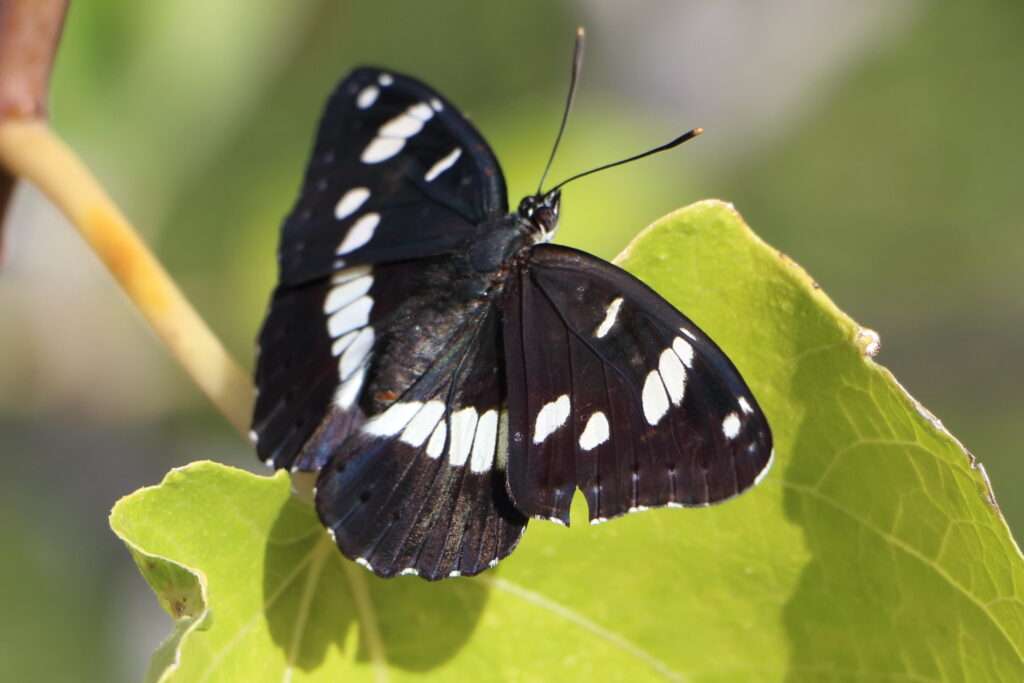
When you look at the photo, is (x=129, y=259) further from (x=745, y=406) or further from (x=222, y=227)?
(x=222, y=227)

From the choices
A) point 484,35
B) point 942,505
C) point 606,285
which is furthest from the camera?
point 484,35

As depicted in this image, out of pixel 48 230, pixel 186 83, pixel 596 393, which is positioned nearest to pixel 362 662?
pixel 596 393

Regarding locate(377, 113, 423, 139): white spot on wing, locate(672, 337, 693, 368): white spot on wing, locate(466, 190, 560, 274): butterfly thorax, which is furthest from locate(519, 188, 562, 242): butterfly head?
locate(672, 337, 693, 368): white spot on wing

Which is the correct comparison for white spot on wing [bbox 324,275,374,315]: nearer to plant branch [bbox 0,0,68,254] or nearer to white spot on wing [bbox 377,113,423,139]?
white spot on wing [bbox 377,113,423,139]

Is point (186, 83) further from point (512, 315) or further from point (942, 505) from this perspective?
point (942, 505)

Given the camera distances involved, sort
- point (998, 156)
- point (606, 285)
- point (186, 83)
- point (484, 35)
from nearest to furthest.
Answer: point (606, 285)
point (186, 83)
point (484, 35)
point (998, 156)

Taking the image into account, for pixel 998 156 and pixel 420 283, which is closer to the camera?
pixel 420 283

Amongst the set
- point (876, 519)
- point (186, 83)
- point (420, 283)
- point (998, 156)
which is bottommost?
point (998, 156)
